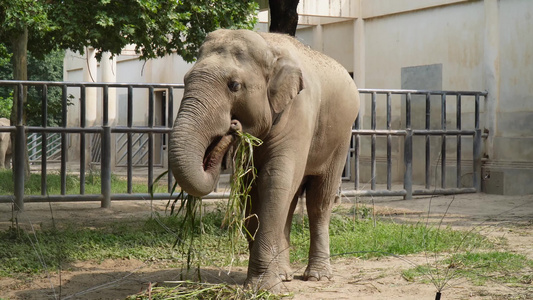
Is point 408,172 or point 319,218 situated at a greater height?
point 408,172

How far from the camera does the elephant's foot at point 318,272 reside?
6039 millimetres

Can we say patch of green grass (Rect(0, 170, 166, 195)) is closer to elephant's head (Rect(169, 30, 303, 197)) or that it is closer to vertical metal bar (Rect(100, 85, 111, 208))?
vertical metal bar (Rect(100, 85, 111, 208))

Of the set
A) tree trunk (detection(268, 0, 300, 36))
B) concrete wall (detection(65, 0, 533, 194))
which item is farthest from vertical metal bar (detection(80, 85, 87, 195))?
concrete wall (detection(65, 0, 533, 194))

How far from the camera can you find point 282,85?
17.5 ft

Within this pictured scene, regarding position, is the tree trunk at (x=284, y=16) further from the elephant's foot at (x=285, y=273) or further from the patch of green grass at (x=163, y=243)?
the elephant's foot at (x=285, y=273)

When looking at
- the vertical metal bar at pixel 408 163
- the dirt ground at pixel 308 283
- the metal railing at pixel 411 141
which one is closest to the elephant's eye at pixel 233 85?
the dirt ground at pixel 308 283

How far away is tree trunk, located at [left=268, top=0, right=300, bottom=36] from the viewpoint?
368 inches

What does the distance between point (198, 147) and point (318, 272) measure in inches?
73.8

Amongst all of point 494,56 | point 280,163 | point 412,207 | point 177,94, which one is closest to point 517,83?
point 494,56

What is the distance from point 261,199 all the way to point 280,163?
11.4 inches

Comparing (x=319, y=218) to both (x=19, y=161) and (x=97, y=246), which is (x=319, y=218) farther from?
(x=19, y=161)

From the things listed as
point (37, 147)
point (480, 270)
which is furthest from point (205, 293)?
point (37, 147)

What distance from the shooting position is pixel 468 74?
48.1ft

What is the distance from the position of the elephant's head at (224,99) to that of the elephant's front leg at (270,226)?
13.7 inches
